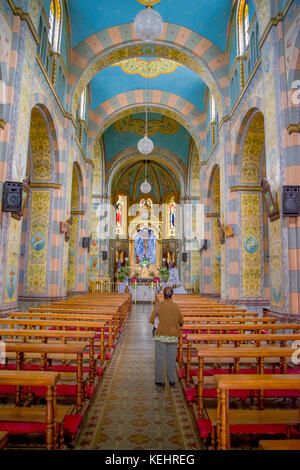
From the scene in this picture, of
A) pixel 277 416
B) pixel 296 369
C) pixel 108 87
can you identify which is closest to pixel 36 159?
pixel 108 87

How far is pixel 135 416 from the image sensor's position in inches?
149

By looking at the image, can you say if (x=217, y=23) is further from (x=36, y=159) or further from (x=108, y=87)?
(x=36, y=159)

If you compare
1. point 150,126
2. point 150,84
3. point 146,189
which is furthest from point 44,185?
point 150,126

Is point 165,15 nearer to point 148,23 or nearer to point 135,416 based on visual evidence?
point 148,23

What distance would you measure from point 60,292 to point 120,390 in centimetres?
721

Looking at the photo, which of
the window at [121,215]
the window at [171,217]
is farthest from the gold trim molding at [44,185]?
the window at [171,217]

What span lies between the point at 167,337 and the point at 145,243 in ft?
Result: 79.3

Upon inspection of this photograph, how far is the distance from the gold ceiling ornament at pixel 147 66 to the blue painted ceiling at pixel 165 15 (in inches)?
133

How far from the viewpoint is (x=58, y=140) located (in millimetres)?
11641

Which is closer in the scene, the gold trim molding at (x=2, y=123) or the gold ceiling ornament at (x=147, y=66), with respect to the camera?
the gold trim molding at (x=2, y=123)

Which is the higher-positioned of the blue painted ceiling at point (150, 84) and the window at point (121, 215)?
the blue painted ceiling at point (150, 84)

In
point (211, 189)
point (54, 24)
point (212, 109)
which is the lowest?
point (211, 189)

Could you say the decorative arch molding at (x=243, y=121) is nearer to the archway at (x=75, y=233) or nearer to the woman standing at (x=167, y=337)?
→ the woman standing at (x=167, y=337)

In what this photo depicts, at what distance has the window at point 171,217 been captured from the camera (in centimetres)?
2953
